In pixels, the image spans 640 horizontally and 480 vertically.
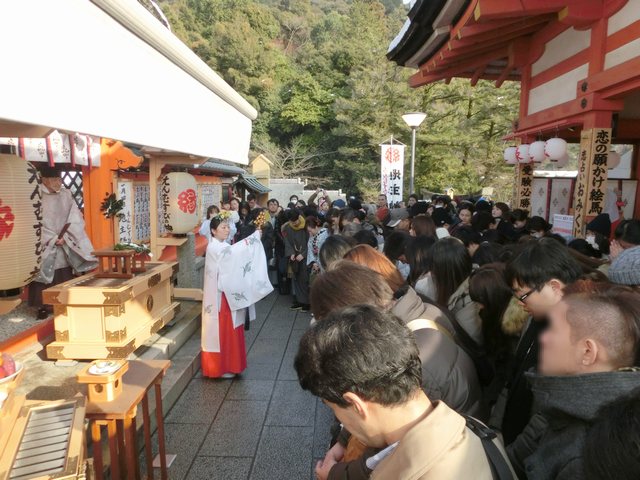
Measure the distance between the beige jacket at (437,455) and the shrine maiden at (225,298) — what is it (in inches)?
148

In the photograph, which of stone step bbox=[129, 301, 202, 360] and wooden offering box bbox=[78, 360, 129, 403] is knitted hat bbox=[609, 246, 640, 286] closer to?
wooden offering box bbox=[78, 360, 129, 403]

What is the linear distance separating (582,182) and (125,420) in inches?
237

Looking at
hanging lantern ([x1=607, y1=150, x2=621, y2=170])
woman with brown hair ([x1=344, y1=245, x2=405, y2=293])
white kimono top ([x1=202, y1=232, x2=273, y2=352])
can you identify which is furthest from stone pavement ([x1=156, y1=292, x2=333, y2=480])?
hanging lantern ([x1=607, y1=150, x2=621, y2=170])

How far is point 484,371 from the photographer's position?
8.16 feet

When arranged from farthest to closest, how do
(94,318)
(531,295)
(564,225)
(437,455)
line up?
1. (564,225)
2. (94,318)
3. (531,295)
4. (437,455)

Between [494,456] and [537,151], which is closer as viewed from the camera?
[494,456]

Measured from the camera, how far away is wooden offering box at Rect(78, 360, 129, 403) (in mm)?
2436

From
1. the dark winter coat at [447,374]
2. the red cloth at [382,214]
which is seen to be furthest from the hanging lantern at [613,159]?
the dark winter coat at [447,374]

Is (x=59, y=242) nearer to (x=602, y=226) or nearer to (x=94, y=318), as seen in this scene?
(x=94, y=318)

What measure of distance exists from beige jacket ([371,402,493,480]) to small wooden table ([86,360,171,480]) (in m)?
1.83

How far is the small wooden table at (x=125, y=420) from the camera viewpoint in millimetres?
2389

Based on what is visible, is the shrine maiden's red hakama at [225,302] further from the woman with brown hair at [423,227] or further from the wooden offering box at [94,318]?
the woman with brown hair at [423,227]

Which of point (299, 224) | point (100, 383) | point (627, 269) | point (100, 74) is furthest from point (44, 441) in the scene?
point (299, 224)

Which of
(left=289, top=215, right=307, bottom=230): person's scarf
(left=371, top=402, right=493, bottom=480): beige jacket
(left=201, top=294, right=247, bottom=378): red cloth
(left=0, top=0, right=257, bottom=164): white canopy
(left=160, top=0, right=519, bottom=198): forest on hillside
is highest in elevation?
(left=160, top=0, right=519, bottom=198): forest on hillside
